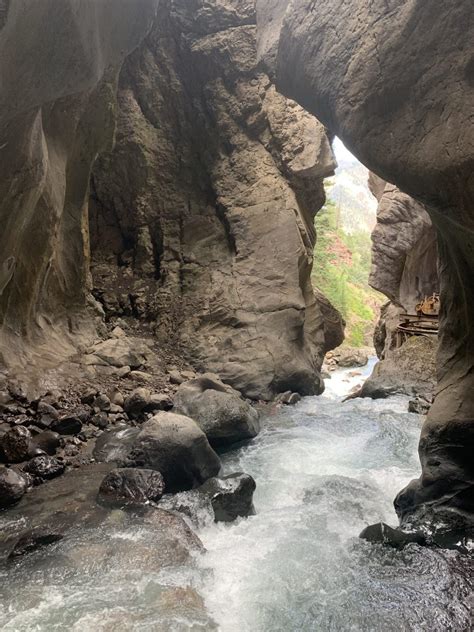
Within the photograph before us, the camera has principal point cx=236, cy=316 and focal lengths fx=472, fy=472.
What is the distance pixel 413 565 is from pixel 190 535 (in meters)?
1.83

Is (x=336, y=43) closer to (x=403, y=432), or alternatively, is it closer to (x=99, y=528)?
(x=99, y=528)

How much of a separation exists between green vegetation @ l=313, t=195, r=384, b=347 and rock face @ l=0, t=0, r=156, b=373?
21.8 metres

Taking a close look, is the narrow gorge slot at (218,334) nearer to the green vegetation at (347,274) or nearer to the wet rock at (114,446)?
the wet rock at (114,446)

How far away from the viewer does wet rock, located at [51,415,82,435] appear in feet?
20.8

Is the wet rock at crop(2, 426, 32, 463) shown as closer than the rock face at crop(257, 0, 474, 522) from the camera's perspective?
No

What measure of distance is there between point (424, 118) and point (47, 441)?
5.32 m

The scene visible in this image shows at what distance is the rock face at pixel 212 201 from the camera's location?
1130 centimetres

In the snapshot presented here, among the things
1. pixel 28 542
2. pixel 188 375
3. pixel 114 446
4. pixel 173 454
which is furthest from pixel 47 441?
pixel 188 375

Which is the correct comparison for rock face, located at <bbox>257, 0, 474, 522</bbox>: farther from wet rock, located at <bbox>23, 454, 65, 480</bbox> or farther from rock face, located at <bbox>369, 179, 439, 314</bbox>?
rock face, located at <bbox>369, 179, 439, 314</bbox>

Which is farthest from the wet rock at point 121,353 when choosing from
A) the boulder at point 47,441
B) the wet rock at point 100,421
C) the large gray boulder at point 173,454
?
the large gray boulder at point 173,454

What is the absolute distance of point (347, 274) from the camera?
1965 inches

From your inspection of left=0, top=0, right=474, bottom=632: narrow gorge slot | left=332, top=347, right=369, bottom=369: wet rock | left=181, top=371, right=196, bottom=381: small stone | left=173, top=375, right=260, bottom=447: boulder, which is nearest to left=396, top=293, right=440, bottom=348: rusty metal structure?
left=0, top=0, right=474, bottom=632: narrow gorge slot

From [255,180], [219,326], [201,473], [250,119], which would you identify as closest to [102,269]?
[219,326]

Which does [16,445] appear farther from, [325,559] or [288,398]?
[288,398]
